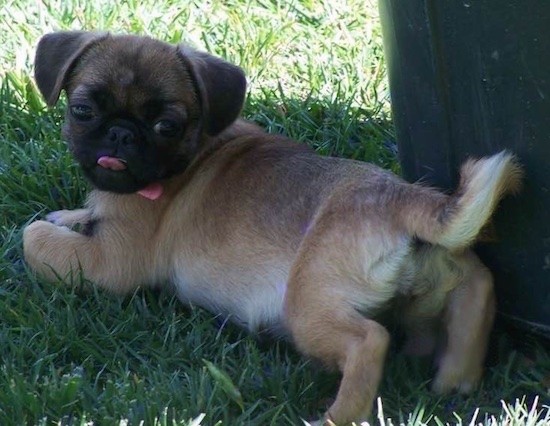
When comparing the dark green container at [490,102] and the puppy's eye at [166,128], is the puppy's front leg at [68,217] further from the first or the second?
the dark green container at [490,102]

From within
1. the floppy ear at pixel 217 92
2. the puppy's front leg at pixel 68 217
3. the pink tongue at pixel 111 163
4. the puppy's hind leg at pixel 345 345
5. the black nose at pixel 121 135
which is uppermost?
the floppy ear at pixel 217 92

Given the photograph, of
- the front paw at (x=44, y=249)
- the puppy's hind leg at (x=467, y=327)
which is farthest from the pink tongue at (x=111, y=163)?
the puppy's hind leg at (x=467, y=327)

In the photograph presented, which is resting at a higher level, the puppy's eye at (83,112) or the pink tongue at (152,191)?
the puppy's eye at (83,112)

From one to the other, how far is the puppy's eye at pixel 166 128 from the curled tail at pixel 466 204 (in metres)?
1.01

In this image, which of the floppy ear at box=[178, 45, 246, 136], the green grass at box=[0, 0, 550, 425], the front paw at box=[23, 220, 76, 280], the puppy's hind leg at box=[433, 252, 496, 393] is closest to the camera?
the green grass at box=[0, 0, 550, 425]

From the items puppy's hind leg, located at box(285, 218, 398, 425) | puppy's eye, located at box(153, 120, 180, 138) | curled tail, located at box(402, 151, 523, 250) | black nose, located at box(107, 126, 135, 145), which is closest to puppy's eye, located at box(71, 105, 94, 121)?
black nose, located at box(107, 126, 135, 145)

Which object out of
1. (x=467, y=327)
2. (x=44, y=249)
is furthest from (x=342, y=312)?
(x=44, y=249)

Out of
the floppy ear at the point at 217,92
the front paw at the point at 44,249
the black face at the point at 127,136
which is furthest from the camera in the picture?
the front paw at the point at 44,249

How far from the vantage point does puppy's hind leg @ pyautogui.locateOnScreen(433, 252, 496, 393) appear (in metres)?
4.07

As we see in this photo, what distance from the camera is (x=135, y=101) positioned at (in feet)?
14.7

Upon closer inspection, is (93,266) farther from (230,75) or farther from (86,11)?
(86,11)

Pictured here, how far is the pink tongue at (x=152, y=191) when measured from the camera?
184 inches

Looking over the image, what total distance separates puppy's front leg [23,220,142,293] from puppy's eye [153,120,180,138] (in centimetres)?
49

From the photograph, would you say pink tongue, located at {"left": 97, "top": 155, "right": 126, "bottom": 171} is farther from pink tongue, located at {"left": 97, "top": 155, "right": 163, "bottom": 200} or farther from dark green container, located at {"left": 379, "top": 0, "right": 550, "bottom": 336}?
dark green container, located at {"left": 379, "top": 0, "right": 550, "bottom": 336}
